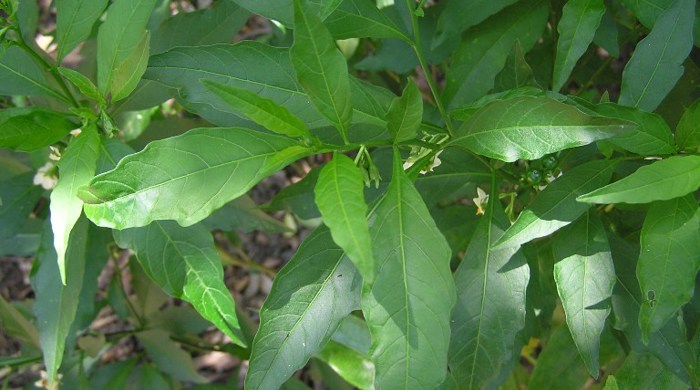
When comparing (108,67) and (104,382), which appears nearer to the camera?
(108,67)

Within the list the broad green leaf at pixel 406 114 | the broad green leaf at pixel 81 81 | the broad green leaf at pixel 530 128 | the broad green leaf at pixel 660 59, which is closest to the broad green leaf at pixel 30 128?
the broad green leaf at pixel 81 81

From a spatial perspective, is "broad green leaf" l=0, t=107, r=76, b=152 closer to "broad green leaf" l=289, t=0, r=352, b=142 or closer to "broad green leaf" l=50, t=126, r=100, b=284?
"broad green leaf" l=50, t=126, r=100, b=284

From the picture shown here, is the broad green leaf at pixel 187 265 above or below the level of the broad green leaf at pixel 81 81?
below

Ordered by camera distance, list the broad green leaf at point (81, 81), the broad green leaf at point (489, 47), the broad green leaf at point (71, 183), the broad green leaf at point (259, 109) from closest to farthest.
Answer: the broad green leaf at point (259, 109), the broad green leaf at point (71, 183), the broad green leaf at point (81, 81), the broad green leaf at point (489, 47)

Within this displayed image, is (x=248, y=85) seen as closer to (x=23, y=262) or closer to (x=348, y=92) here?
(x=348, y=92)

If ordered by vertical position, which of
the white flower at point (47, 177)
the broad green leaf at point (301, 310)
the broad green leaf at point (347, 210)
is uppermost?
the broad green leaf at point (347, 210)

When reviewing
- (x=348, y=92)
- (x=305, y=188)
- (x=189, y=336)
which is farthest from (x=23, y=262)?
(x=348, y=92)

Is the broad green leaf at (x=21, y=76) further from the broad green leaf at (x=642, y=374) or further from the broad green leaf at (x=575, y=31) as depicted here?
the broad green leaf at (x=642, y=374)
